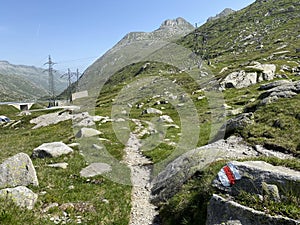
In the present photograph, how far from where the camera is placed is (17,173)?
15.3 m

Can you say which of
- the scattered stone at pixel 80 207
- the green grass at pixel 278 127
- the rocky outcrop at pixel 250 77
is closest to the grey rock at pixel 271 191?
the green grass at pixel 278 127

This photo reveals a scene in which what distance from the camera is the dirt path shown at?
45.2 ft

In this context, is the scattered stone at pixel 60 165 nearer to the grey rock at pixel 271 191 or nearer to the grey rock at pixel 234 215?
the grey rock at pixel 234 215

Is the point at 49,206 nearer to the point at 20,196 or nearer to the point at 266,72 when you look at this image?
the point at 20,196

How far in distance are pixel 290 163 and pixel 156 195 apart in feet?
24.8

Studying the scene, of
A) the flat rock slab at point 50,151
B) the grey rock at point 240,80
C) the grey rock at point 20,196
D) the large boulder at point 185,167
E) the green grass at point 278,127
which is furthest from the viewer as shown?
the grey rock at point 240,80

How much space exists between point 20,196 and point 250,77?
69.0 m

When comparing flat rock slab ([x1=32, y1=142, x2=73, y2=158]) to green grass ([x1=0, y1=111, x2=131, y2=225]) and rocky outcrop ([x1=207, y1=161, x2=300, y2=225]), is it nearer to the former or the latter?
green grass ([x1=0, y1=111, x2=131, y2=225])

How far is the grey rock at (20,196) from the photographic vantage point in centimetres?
1206

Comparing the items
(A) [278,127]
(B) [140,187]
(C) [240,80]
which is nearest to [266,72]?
(C) [240,80]

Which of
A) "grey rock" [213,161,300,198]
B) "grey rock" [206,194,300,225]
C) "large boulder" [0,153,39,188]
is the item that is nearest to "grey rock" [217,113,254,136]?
"grey rock" [213,161,300,198]

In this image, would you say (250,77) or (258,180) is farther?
(250,77)

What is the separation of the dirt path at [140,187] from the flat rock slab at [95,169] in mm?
2093

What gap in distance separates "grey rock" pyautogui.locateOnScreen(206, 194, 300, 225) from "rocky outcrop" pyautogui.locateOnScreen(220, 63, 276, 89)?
6380cm
